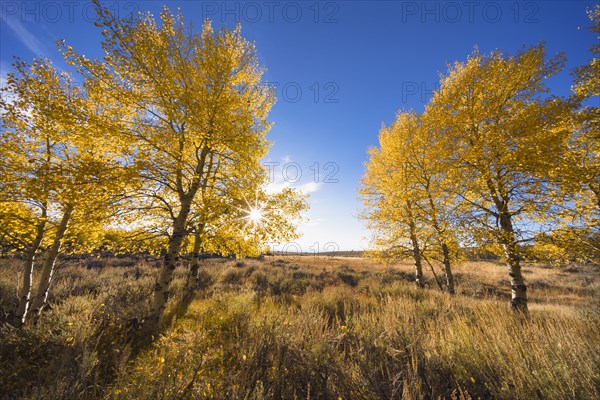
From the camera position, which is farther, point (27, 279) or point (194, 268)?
point (194, 268)

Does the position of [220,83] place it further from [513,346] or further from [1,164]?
[513,346]

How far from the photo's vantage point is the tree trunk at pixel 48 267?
5863mm

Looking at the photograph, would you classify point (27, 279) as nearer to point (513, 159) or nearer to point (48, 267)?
point (48, 267)

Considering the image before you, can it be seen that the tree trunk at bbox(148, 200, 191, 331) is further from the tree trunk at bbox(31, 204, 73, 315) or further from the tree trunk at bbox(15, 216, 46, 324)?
the tree trunk at bbox(15, 216, 46, 324)

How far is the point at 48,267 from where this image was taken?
19.4 feet

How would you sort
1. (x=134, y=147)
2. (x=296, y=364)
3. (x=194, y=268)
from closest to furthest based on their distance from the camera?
(x=296, y=364), (x=134, y=147), (x=194, y=268)

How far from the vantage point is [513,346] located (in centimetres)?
346

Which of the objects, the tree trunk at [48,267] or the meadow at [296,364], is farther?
the tree trunk at [48,267]

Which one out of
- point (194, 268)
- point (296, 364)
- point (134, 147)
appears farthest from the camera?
point (194, 268)

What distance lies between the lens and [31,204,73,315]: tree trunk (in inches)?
231

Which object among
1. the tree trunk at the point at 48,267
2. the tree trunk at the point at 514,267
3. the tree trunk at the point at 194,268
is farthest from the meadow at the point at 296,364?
the tree trunk at the point at 194,268

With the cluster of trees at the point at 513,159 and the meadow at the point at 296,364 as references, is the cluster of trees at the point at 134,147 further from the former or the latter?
the cluster of trees at the point at 513,159

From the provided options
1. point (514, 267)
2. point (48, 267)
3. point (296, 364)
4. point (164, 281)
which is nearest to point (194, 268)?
point (48, 267)

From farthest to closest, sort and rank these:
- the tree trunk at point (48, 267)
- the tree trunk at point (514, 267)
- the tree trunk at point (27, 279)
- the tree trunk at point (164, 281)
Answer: the tree trunk at point (514, 267) < the tree trunk at point (48, 267) < the tree trunk at point (27, 279) < the tree trunk at point (164, 281)
